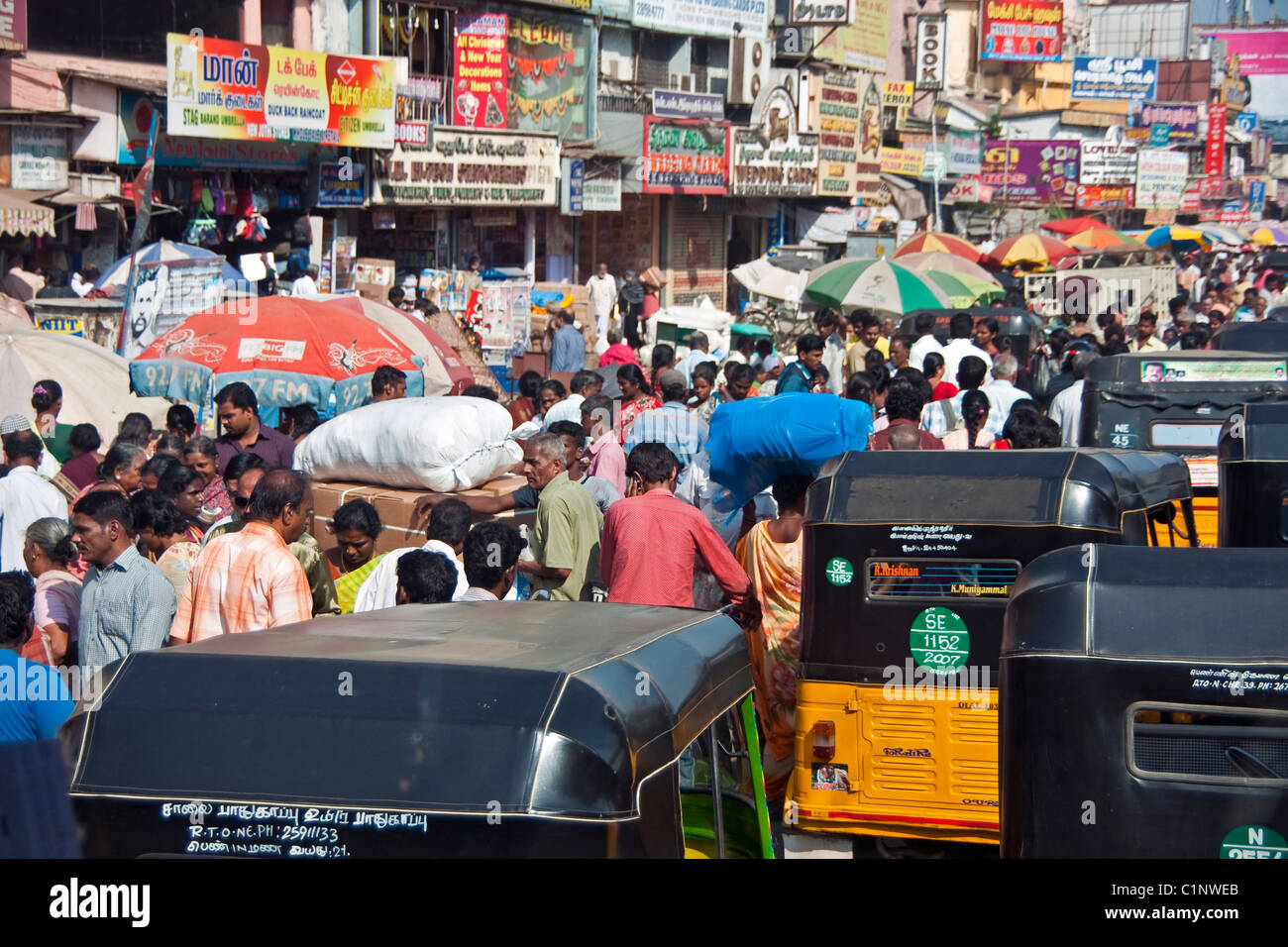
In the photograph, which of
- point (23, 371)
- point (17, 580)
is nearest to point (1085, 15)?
point (23, 371)

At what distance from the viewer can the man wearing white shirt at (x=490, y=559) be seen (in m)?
5.29

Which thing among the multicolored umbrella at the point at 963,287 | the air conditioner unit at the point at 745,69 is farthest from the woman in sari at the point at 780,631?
the air conditioner unit at the point at 745,69

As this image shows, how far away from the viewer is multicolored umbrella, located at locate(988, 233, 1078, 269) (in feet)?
89.9

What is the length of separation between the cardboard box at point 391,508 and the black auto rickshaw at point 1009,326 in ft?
25.1

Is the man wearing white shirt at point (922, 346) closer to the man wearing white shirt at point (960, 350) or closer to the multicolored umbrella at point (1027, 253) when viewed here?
the man wearing white shirt at point (960, 350)

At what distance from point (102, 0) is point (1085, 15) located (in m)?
54.8

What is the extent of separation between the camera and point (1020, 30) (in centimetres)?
4850

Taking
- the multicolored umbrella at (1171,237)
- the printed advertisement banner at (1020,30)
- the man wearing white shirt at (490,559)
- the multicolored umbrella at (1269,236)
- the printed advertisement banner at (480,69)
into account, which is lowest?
the man wearing white shirt at (490,559)

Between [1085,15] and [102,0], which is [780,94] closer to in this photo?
[102,0]

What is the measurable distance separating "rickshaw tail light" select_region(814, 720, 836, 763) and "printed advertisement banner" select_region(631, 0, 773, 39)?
23825 millimetres

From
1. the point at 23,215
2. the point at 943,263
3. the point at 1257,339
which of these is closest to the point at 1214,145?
the point at 943,263

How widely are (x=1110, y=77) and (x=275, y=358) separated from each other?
51039 mm

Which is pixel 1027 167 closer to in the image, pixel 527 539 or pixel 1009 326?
pixel 1009 326

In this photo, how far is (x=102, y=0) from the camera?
1783 centimetres
